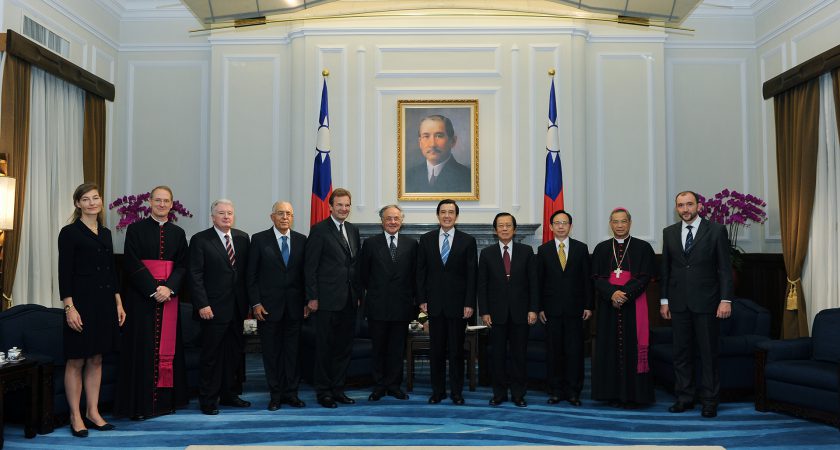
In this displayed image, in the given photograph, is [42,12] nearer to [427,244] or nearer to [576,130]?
[427,244]

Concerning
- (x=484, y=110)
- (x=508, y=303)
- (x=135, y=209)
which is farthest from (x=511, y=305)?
(x=135, y=209)

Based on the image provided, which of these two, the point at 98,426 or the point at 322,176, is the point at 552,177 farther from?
the point at 98,426

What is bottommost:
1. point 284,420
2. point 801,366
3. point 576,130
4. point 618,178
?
point 284,420

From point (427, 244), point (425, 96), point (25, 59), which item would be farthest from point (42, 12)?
point (427, 244)

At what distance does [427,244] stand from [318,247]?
86 centimetres

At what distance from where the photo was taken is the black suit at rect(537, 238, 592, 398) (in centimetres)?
547

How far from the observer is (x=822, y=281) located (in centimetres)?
688

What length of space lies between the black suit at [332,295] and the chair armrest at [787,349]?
124 inches

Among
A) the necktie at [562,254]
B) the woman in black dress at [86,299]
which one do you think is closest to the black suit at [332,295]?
the woman in black dress at [86,299]

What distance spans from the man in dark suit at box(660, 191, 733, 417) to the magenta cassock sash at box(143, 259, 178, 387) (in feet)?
12.0

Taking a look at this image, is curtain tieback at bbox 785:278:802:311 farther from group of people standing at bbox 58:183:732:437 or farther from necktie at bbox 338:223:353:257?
necktie at bbox 338:223:353:257

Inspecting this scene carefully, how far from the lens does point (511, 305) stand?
5.38 meters

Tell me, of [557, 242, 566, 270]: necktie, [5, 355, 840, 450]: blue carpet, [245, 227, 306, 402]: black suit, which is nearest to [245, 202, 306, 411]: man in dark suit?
[245, 227, 306, 402]: black suit

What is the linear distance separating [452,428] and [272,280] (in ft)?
5.72
